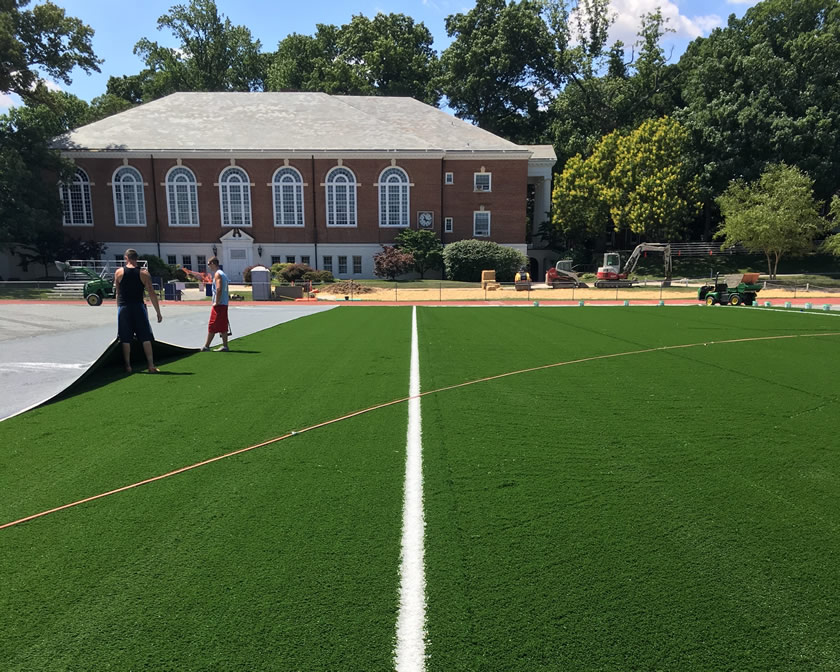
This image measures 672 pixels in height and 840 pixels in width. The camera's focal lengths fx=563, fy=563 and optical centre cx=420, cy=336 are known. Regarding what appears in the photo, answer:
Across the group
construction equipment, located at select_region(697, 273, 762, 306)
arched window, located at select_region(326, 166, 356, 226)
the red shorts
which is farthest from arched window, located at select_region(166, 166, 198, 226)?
construction equipment, located at select_region(697, 273, 762, 306)


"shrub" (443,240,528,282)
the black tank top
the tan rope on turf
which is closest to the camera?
the tan rope on turf

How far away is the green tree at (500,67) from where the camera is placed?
62688 millimetres

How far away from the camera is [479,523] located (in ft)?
13.2

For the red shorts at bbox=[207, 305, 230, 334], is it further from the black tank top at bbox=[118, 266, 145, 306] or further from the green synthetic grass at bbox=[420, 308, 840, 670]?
the green synthetic grass at bbox=[420, 308, 840, 670]

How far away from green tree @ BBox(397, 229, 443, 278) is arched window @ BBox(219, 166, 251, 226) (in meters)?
12.6

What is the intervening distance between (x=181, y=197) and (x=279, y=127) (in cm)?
976

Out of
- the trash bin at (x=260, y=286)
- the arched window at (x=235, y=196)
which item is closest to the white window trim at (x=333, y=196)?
the arched window at (x=235, y=196)

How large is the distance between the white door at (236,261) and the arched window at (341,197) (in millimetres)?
7104

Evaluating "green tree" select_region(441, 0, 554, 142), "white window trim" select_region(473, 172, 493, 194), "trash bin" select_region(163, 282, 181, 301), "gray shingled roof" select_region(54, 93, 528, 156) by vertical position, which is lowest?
"trash bin" select_region(163, 282, 181, 301)

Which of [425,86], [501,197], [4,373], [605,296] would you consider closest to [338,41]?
[425,86]

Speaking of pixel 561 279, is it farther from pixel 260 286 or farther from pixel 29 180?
pixel 29 180

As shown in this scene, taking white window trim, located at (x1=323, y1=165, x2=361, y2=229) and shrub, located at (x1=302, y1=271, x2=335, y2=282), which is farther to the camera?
white window trim, located at (x1=323, y1=165, x2=361, y2=229)

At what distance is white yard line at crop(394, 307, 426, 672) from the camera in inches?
107

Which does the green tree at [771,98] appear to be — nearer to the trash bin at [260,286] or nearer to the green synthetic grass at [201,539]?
the trash bin at [260,286]
